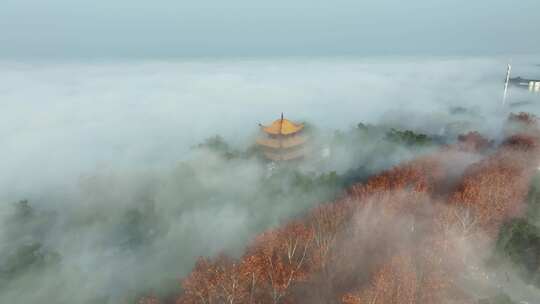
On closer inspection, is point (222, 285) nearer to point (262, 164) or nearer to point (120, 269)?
point (120, 269)

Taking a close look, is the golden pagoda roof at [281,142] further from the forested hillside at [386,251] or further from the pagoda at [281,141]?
the forested hillside at [386,251]

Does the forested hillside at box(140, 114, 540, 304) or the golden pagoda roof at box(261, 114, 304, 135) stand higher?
the golden pagoda roof at box(261, 114, 304, 135)

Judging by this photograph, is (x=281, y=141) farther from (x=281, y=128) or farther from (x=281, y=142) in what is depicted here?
(x=281, y=128)

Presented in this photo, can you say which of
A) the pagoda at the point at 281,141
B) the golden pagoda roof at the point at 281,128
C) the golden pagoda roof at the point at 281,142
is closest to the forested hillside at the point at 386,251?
the pagoda at the point at 281,141

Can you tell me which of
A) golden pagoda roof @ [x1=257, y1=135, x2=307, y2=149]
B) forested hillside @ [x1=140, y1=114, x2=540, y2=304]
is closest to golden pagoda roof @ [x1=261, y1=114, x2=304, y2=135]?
golden pagoda roof @ [x1=257, y1=135, x2=307, y2=149]

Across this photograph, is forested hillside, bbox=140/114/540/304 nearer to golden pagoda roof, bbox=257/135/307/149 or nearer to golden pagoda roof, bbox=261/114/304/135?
golden pagoda roof, bbox=257/135/307/149

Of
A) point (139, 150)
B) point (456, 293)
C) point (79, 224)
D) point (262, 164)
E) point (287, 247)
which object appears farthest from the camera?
point (139, 150)

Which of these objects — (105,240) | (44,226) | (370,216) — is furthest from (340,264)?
(44,226)

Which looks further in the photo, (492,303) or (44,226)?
(44,226)
